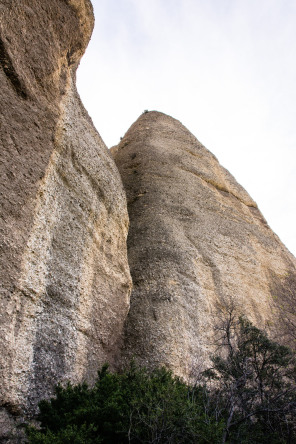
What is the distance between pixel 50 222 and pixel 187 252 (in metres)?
5.62

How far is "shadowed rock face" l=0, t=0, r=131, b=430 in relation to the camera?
6.07m

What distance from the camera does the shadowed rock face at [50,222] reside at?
6.07 meters

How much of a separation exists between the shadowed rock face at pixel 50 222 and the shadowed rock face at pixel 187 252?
1.03m

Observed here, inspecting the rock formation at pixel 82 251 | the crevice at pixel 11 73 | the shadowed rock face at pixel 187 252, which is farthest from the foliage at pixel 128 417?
the crevice at pixel 11 73

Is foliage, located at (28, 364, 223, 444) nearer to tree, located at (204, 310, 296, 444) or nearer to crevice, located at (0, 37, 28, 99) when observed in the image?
tree, located at (204, 310, 296, 444)

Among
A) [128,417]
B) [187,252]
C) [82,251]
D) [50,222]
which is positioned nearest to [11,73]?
[50,222]

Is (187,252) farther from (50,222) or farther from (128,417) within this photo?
(128,417)

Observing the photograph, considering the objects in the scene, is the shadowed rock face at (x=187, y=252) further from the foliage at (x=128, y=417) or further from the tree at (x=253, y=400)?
the foliage at (x=128, y=417)

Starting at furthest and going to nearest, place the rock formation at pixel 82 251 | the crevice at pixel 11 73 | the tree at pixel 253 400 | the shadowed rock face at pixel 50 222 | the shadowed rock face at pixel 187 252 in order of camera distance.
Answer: the shadowed rock face at pixel 187 252 → the crevice at pixel 11 73 → the tree at pixel 253 400 → the rock formation at pixel 82 251 → the shadowed rock face at pixel 50 222

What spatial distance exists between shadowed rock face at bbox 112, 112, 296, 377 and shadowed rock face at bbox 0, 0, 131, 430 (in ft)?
3.38

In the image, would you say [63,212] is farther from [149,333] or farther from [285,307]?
[285,307]

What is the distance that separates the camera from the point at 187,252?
474 inches

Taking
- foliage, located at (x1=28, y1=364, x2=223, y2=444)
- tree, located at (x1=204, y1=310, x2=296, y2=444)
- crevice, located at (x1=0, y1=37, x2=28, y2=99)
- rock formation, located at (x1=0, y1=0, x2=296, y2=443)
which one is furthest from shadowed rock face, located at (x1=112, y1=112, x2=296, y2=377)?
crevice, located at (x1=0, y1=37, x2=28, y2=99)

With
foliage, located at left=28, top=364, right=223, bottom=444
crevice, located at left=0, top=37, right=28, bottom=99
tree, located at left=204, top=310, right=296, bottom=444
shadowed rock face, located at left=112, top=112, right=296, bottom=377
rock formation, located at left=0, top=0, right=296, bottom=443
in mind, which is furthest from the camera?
shadowed rock face, located at left=112, top=112, right=296, bottom=377
